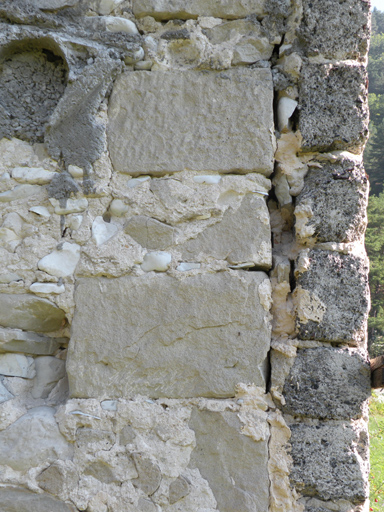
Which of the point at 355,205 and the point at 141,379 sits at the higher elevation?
the point at 355,205

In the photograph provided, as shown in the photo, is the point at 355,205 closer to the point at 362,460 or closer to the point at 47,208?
the point at 362,460

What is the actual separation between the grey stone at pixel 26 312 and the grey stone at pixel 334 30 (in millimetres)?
1342

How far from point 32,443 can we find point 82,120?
1.17 meters

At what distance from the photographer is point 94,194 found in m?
1.57

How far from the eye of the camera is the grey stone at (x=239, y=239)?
1515 mm

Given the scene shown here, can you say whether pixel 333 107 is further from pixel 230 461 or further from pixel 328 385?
pixel 230 461

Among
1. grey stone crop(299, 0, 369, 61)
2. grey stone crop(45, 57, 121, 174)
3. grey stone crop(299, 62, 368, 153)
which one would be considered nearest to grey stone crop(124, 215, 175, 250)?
grey stone crop(45, 57, 121, 174)

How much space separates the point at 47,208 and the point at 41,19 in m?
0.72

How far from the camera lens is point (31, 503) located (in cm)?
141

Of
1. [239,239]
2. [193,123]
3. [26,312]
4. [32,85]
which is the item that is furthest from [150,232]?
[32,85]

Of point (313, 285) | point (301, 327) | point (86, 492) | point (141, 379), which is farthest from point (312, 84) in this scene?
point (86, 492)

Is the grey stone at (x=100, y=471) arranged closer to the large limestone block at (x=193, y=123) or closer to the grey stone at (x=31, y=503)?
the grey stone at (x=31, y=503)

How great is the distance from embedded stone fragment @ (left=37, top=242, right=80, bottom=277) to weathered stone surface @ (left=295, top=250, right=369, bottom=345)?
814 millimetres

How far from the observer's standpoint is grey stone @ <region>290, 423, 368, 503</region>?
1.36 m
